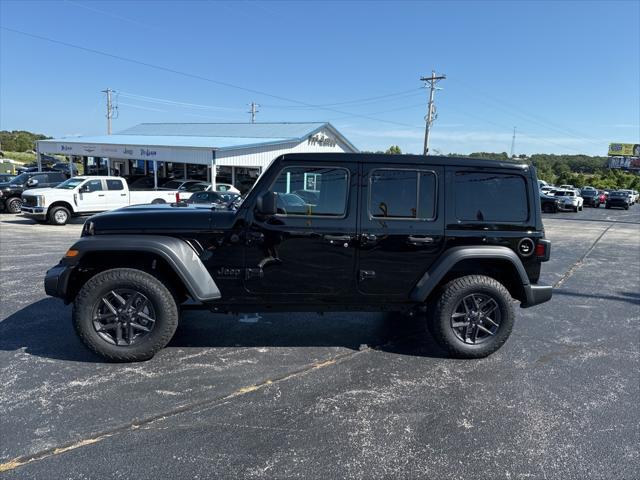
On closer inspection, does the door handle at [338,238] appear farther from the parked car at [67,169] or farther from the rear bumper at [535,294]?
the parked car at [67,169]

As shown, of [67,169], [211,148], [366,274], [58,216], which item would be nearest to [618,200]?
[211,148]

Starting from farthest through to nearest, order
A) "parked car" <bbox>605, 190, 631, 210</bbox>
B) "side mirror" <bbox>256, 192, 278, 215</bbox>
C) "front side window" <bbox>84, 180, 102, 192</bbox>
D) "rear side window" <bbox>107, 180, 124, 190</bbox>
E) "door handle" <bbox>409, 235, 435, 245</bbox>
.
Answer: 1. "parked car" <bbox>605, 190, 631, 210</bbox>
2. "rear side window" <bbox>107, 180, 124, 190</bbox>
3. "front side window" <bbox>84, 180, 102, 192</bbox>
4. "door handle" <bbox>409, 235, 435, 245</bbox>
5. "side mirror" <bbox>256, 192, 278, 215</bbox>

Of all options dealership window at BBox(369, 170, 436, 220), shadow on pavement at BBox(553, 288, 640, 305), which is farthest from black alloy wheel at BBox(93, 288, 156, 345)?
shadow on pavement at BBox(553, 288, 640, 305)

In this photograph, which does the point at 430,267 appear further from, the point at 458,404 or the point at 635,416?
the point at 635,416

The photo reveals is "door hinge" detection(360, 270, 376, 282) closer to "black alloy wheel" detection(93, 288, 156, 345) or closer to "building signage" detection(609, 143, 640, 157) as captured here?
"black alloy wheel" detection(93, 288, 156, 345)

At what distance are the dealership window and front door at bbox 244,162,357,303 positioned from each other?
25 cm

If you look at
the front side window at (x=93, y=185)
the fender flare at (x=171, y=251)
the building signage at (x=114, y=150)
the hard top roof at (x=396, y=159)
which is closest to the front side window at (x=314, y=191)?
the hard top roof at (x=396, y=159)

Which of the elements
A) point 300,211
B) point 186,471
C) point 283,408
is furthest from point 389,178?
point 186,471

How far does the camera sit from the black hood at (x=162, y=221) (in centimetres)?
409

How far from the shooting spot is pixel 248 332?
5.06 meters

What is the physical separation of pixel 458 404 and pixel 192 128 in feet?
129

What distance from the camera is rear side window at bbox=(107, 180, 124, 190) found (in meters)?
17.1

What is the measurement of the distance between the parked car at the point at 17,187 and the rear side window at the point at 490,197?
19.0 meters

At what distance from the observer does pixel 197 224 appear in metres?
4.12
